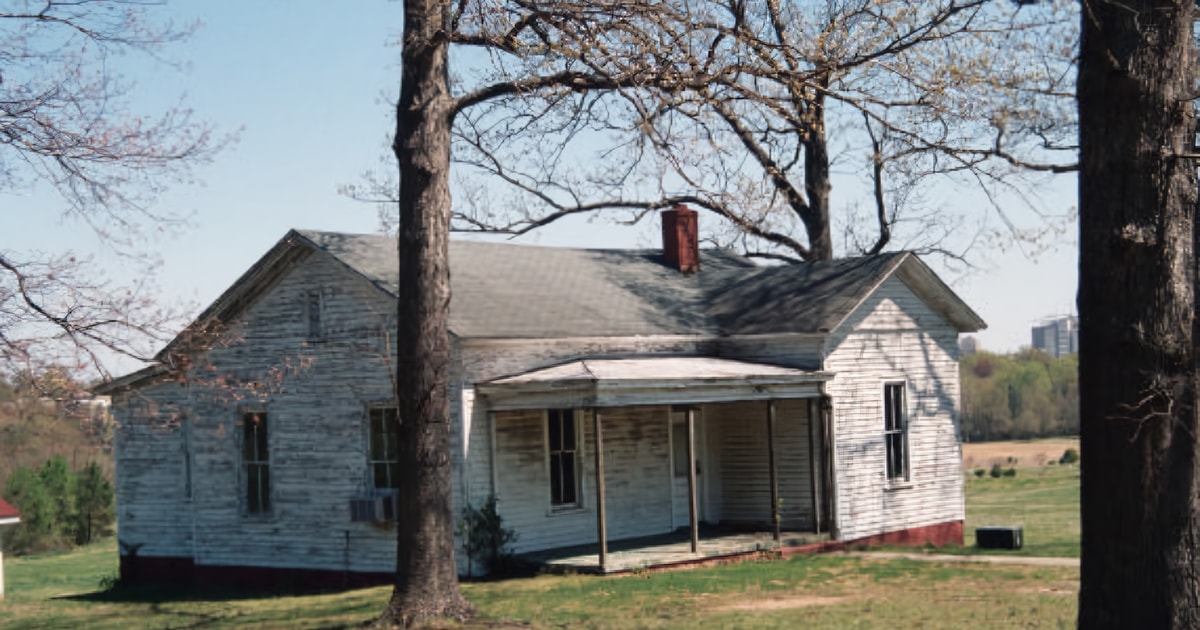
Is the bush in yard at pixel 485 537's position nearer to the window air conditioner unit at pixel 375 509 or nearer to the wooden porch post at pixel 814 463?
the window air conditioner unit at pixel 375 509

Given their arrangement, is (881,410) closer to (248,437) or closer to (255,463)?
(255,463)

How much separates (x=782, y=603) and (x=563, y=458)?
630 cm

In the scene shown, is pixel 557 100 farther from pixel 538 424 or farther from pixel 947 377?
pixel 947 377

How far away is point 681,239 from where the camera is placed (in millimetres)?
26969

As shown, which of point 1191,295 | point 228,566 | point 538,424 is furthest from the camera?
point 228,566

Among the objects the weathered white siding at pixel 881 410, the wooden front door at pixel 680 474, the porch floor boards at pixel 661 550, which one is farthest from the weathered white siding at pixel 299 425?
the weathered white siding at pixel 881 410

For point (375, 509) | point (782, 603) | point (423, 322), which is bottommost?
→ point (782, 603)

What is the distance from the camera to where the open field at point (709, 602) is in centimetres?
1441

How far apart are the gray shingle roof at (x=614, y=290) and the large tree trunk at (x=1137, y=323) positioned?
467 inches

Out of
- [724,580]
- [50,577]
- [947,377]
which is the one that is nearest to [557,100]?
[724,580]

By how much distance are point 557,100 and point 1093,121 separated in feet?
24.1

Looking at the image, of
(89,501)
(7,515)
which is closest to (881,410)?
(7,515)

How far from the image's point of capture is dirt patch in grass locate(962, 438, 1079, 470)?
2464 inches

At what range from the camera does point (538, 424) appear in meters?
21.0
